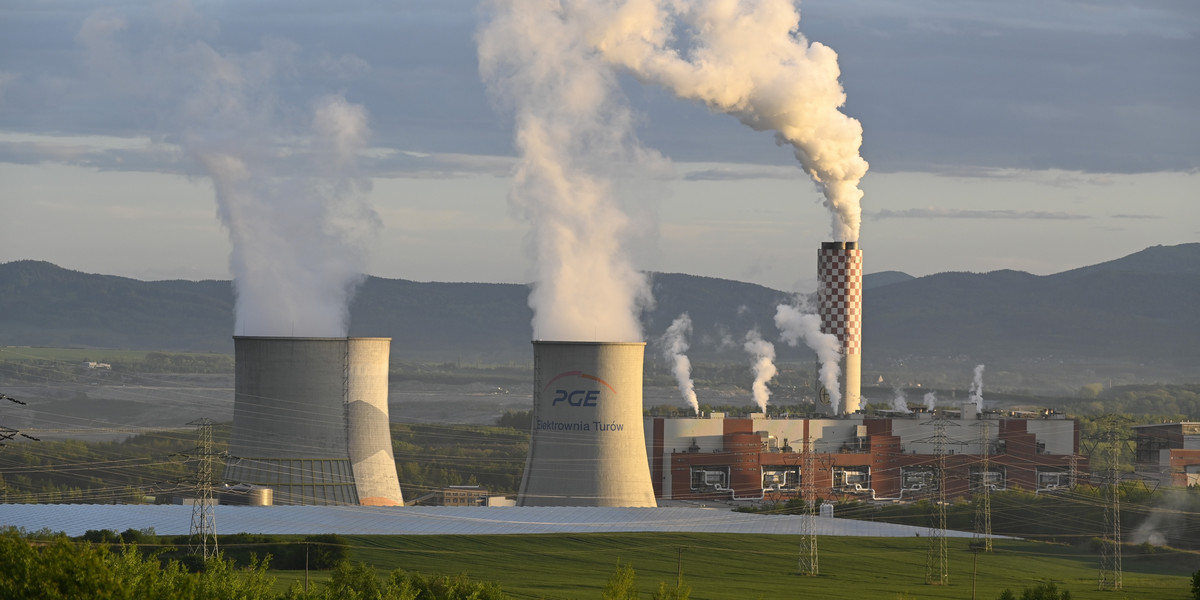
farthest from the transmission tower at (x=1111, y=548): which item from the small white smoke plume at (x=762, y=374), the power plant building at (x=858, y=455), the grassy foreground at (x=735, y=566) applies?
the small white smoke plume at (x=762, y=374)

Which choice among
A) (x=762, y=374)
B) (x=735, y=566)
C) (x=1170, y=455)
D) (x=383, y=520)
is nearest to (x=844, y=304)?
(x=762, y=374)

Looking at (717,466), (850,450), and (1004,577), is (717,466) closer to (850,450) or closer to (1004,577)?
(850,450)

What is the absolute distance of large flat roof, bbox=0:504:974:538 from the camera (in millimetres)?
44312

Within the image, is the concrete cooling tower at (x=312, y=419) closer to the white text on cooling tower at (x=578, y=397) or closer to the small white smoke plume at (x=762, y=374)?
the white text on cooling tower at (x=578, y=397)

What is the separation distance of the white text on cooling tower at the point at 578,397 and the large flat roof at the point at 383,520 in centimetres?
351

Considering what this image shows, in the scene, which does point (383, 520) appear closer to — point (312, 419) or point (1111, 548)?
point (312, 419)

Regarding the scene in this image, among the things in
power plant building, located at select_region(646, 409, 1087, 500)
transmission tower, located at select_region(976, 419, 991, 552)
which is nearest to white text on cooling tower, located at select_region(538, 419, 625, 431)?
transmission tower, located at select_region(976, 419, 991, 552)

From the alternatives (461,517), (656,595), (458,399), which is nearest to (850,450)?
(461,517)

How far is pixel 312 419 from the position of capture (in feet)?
145

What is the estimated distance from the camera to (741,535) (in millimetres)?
49844

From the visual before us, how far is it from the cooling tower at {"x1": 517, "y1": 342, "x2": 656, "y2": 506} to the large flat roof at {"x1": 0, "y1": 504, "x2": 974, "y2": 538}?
0.82 meters

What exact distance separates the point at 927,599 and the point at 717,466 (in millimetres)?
19166

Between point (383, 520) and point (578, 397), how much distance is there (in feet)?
20.7

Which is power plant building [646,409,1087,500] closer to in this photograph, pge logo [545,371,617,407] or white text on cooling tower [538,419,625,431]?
white text on cooling tower [538,419,625,431]
